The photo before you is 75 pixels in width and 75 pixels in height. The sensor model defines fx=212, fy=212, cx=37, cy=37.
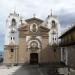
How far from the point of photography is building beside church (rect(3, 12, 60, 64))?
149ft

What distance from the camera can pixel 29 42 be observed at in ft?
152

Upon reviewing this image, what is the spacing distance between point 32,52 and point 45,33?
5013 mm

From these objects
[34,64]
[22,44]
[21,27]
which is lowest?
[34,64]

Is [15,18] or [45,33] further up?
[15,18]

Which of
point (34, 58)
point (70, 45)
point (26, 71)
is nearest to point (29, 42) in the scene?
point (34, 58)

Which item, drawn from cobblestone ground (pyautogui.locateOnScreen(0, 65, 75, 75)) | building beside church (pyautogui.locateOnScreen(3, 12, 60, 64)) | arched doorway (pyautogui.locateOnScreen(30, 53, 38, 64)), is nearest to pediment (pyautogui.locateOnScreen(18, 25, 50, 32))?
building beside church (pyautogui.locateOnScreen(3, 12, 60, 64))

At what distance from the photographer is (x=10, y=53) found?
45.6 meters

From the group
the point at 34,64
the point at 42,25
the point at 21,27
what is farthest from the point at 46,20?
the point at 34,64

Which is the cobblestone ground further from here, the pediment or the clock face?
the clock face

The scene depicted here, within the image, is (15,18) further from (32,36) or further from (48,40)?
(48,40)

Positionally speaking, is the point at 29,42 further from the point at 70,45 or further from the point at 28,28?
the point at 70,45

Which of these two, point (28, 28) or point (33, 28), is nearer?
point (28, 28)

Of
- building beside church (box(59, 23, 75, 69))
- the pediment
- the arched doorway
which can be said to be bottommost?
the arched doorway

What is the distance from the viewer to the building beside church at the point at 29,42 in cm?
4538
